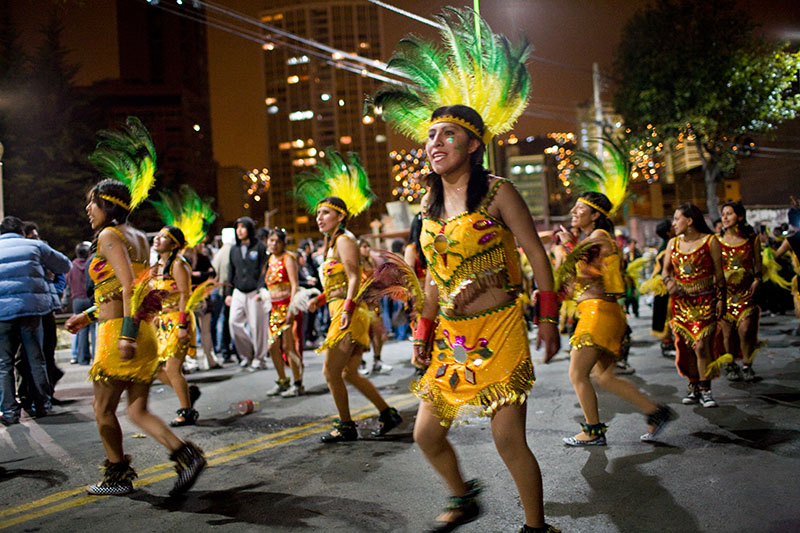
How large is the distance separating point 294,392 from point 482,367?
221 inches

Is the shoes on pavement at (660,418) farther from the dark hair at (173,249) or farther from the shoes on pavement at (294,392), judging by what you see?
the dark hair at (173,249)

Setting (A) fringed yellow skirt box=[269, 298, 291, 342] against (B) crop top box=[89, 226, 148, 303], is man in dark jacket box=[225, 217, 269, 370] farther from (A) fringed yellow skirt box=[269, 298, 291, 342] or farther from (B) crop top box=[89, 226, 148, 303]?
(B) crop top box=[89, 226, 148, 303]

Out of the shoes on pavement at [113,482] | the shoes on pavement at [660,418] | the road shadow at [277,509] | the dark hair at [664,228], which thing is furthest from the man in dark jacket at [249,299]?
the shoes on pavement at [660,418]

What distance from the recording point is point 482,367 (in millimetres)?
3047

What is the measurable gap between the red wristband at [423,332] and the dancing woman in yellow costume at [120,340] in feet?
6.60

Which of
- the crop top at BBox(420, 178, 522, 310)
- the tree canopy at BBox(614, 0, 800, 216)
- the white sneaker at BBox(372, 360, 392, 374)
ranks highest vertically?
the tree canopy at BBox(614, 0, 800, 216)

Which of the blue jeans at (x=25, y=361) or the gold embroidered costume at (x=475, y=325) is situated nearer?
the gold embroidered costume at (x=475, y=325)

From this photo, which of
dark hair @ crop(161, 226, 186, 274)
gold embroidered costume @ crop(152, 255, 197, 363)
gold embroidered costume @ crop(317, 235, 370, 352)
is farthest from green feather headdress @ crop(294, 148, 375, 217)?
gold embroidered costume @ crop(152, 255, 197, 363)

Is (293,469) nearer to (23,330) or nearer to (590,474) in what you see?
(590,474)

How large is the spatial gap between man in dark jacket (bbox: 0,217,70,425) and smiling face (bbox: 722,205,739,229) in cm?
791

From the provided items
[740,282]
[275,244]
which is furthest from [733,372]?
[275,244]

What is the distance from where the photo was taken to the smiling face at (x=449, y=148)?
10.6 ft

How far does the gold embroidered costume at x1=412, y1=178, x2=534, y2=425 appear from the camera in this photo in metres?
3.03

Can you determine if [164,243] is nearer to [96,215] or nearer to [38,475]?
[96,215]
